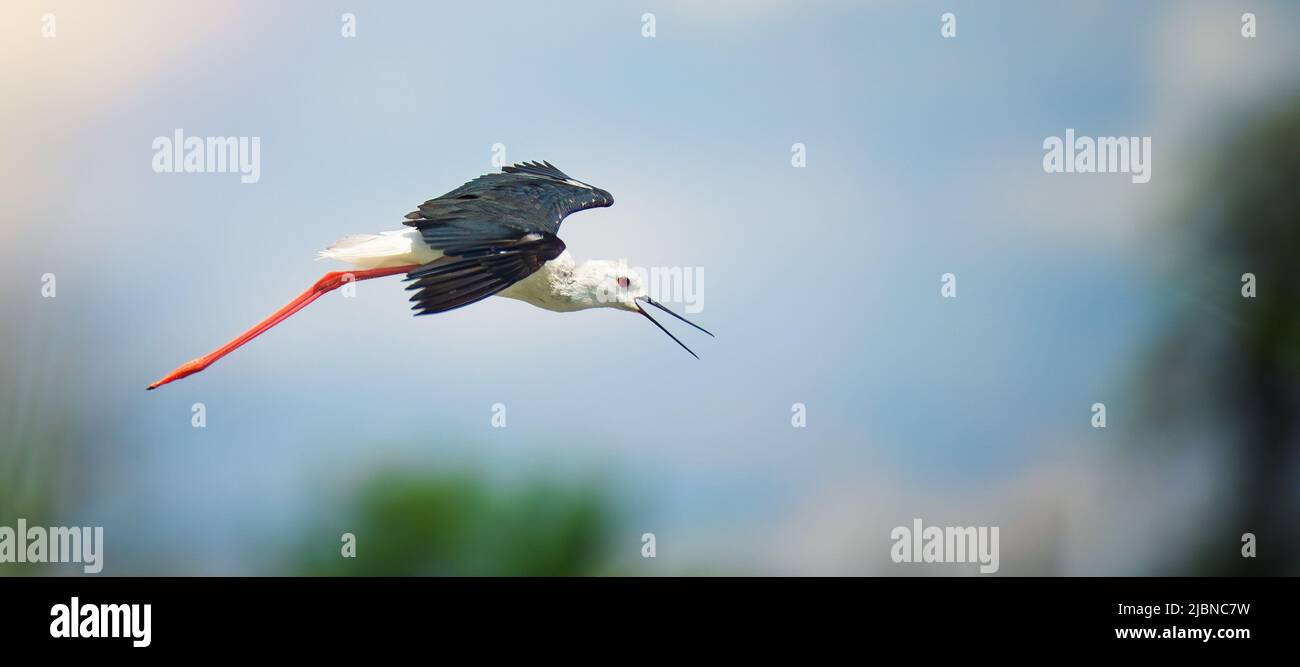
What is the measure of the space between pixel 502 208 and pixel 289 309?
2.12 m

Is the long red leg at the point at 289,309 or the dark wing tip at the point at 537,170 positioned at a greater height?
the dark wing tip at the point at 537,170

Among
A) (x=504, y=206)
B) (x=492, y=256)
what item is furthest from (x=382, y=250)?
(x=492, y=256)

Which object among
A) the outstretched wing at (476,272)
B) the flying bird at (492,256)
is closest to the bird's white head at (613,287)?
the flying bird at (492,256)

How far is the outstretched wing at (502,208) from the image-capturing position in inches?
313

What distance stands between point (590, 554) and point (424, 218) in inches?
270

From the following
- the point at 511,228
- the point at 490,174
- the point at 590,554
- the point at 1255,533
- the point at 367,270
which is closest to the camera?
the point at 511,228

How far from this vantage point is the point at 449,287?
728 cm

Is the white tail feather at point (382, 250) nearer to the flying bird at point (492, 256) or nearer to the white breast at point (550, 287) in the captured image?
the flying bird at point (492, 256)

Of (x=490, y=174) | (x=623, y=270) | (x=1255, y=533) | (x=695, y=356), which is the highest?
(x=490, y=174)

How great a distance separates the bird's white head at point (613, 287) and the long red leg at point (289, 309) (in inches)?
48.6

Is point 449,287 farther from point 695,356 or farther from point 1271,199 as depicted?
point 1271,199

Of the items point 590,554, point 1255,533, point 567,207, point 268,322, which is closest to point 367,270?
point 268,322

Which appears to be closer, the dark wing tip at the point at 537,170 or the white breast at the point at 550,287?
the white breast at the point at 550,287

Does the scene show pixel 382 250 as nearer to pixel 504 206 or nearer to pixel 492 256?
pixel 504 206
